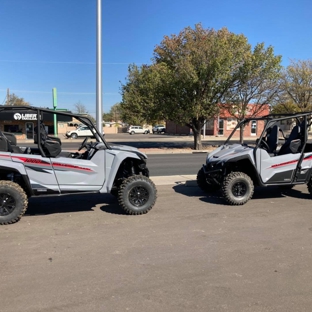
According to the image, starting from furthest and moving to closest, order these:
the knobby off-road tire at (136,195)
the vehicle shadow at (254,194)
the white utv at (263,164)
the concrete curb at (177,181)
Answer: the concrete curb at (177,181) < the vehicle shadow at (254,194) < the white utv at (263,164) < the knobby off-road tire at (136,195)

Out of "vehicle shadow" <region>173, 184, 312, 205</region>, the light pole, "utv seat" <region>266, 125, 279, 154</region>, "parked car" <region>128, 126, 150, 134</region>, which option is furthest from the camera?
"parked car" <region>128, 126, 150, 134</region>

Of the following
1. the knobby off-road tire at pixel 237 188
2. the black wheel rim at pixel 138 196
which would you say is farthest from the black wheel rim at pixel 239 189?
the black wheel rim at pixel 138 196

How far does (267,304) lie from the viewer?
3.05m

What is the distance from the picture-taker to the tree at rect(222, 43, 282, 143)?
22.3 m

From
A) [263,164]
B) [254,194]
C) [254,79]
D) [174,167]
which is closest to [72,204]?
[263,164]

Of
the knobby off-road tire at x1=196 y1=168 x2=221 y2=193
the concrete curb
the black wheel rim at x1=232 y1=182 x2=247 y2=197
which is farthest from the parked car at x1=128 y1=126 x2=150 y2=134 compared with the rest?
the black wheel rim at x1=232 y1=182 x2=247 y2=197

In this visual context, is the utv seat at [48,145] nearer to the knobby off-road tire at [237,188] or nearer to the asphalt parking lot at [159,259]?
the asphalt parking lot at [159,259]

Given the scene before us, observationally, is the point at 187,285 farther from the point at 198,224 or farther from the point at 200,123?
the point at 200,123

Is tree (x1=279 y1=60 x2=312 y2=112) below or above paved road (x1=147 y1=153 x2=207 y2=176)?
above

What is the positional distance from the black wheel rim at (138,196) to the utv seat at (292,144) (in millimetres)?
3501

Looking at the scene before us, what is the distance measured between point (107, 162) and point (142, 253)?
2156 mm

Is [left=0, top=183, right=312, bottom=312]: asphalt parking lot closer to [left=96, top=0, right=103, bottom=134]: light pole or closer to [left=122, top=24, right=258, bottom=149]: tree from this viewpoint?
[left=96, top=0, right=103, bottom=134]: light pole

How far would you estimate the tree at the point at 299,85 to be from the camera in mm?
31000

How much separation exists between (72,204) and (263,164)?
4.18 m
